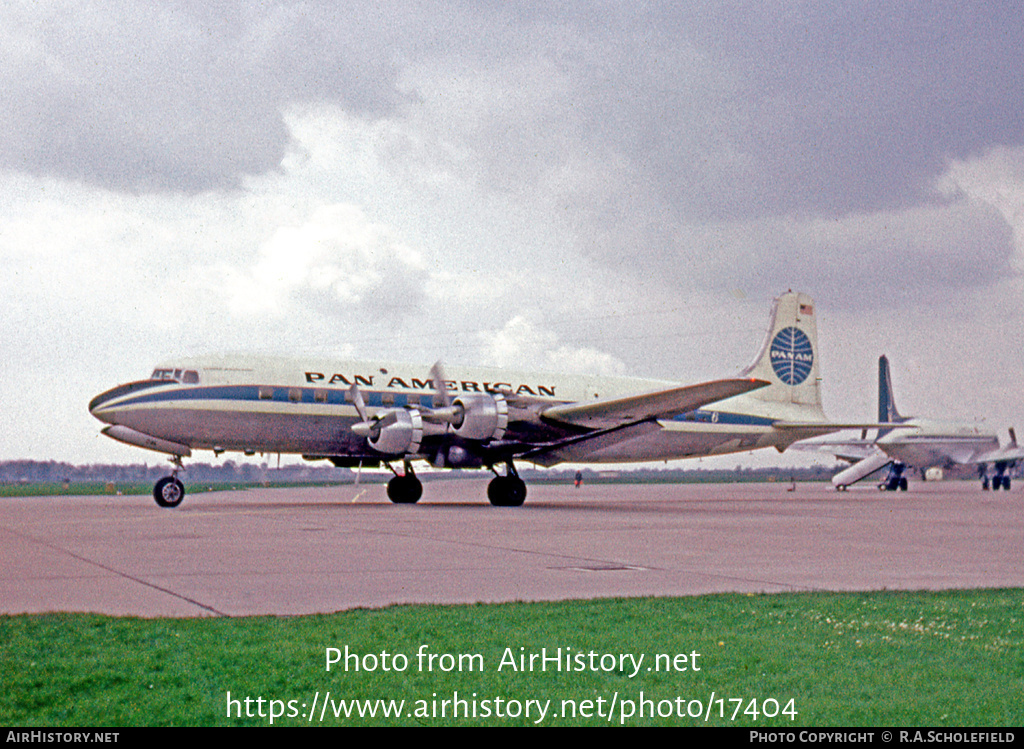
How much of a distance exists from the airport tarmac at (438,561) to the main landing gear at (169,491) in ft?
16.1

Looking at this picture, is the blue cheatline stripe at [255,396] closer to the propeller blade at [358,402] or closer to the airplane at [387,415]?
the airplane at [387,415]

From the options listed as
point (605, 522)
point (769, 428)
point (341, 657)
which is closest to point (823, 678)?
point (341, 657)

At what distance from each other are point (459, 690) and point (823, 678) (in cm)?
215

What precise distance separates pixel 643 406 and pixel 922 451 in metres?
46.9

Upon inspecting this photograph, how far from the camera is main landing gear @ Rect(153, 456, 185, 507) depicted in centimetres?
2556

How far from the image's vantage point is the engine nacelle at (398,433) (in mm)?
26844

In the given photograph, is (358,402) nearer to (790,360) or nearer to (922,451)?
(790,360)

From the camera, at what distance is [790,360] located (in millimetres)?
38375

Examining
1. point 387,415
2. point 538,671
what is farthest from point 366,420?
point 538,671

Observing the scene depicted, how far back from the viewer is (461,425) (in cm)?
2744

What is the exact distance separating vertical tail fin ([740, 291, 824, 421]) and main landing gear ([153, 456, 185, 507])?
73.6 ft

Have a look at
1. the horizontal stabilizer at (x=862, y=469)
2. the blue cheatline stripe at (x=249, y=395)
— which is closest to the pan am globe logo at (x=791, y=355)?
the blue cheatline stripe at (x=249, y=395)

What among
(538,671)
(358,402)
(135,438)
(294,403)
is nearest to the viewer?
(538,671)

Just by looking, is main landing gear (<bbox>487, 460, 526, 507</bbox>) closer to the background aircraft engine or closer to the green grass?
the background aircraft engine
